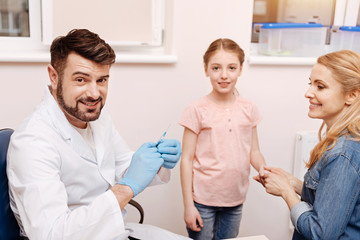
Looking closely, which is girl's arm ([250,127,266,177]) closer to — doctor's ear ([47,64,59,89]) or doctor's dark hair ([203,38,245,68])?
doctor's dark hair ([203,38,245,68])

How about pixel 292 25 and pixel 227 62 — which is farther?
pixel 292 25

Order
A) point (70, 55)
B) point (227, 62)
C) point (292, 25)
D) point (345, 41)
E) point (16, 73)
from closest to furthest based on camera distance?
point (70, 55) → point (227, 62) → point (16, 73) → point (292, 25) → point (345, 41)

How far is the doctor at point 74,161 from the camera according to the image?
103 cm

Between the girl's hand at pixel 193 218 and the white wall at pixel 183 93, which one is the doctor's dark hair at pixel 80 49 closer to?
the white wall at pixel 183 93

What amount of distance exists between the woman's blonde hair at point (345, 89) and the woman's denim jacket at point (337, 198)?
0.04m

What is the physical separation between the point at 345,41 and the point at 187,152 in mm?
1349

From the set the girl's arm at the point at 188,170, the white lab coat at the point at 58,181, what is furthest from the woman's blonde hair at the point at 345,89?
the white lab coat at the point at 58,181

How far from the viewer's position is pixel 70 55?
119 cm

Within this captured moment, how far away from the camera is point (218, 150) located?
1638 mm

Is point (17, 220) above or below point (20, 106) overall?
below

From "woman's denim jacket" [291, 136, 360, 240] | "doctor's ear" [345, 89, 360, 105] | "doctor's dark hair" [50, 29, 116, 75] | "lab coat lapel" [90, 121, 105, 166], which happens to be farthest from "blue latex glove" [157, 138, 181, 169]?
"doctor's ear" [345, 89, 360, 105]

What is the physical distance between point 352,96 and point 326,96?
0.08 m

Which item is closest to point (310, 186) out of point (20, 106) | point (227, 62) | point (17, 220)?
point (227, 62)

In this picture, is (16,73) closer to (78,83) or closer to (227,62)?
(78,83)
